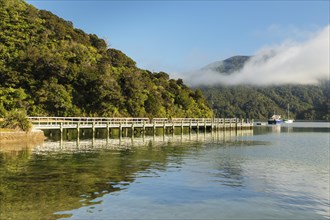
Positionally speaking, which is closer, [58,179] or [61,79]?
[58,179]

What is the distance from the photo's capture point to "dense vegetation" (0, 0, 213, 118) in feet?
226

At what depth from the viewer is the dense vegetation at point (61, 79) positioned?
68.9 meters

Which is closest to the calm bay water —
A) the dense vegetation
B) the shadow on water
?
the shadow on water

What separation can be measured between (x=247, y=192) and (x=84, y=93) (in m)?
61.0

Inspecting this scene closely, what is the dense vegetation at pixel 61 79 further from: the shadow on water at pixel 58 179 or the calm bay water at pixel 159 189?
the calm bay water at pixel 159 189

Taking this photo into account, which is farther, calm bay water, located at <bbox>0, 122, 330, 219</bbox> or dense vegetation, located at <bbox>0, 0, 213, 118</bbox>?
dense vegetation, located at <bbox>0, 0, 213, 118</bbox>

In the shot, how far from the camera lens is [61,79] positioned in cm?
7556

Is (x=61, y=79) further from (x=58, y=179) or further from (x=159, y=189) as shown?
(x=159, y=189)

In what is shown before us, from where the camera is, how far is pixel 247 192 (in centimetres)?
1961

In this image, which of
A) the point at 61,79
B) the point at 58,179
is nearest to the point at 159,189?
the point at 58,179

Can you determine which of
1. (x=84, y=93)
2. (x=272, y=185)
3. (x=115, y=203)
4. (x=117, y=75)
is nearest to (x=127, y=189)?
(x=115, y=203)

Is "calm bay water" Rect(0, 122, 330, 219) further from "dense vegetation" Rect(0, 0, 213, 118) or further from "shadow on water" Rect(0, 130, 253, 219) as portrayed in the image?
"dense vegetation" Rect(0, 0, 213, 118)

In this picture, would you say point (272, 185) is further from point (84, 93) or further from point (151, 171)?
point (84, 93)

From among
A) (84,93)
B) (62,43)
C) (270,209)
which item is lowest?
(270,209)
